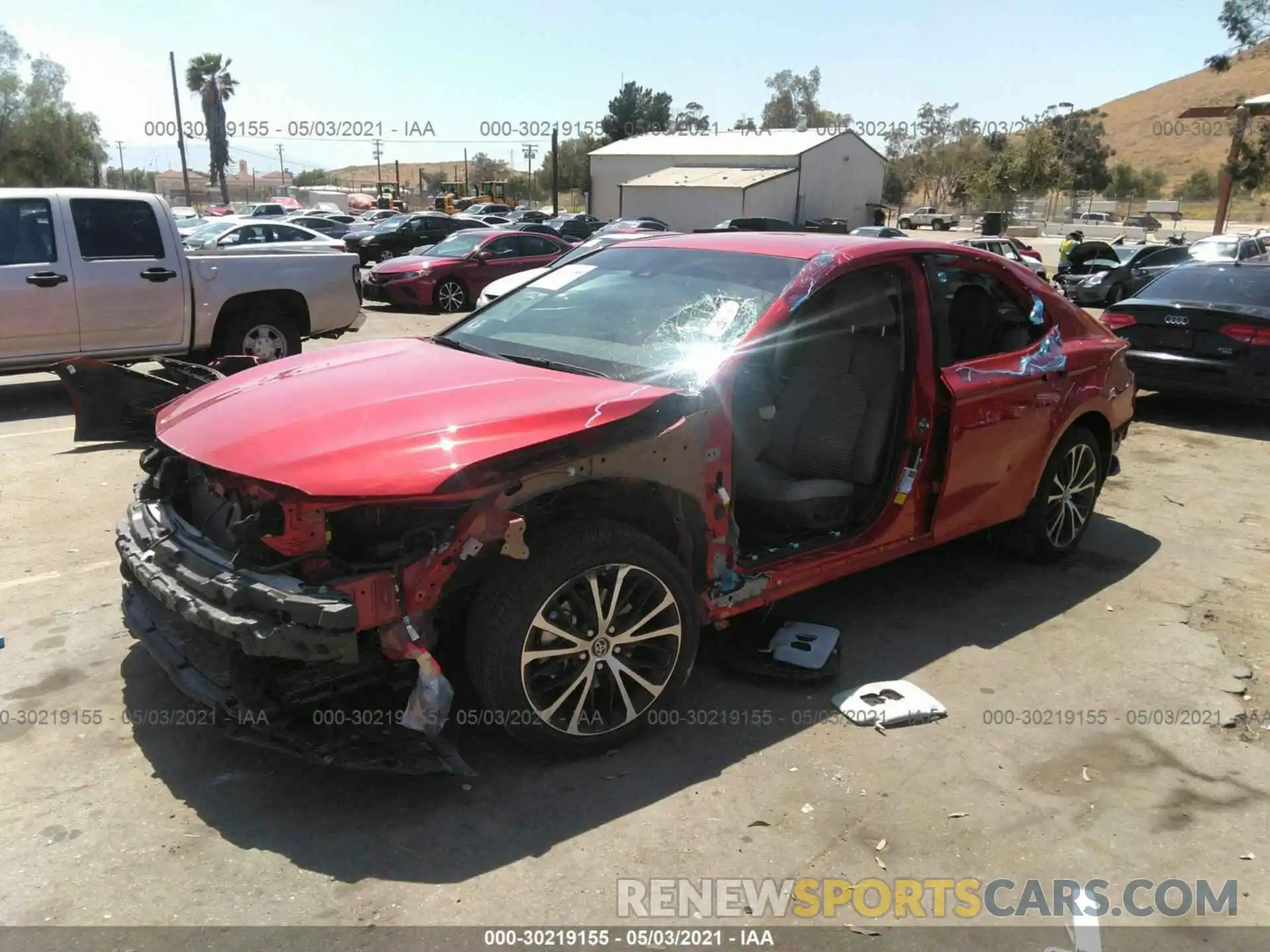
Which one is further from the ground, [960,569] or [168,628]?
[168,628]

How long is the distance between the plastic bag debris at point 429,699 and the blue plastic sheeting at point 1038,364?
2699 millimetres

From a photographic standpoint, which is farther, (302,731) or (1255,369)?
(1255,369)

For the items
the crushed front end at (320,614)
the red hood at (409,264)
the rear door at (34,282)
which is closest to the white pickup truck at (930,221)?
the red hood at (409,264)

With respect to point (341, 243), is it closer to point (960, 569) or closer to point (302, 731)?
point (960, 569)

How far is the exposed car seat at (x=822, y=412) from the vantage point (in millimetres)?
4055

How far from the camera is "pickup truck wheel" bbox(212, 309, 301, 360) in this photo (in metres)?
9.12

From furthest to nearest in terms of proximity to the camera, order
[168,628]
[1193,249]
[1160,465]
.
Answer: [1193,249] < [1160,465] < [168,628]

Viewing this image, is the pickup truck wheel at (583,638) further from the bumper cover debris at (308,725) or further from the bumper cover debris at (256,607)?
the bumper cover debris at (256,607)

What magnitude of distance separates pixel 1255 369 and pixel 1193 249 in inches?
529

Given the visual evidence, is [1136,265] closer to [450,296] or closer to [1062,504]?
[450,296]

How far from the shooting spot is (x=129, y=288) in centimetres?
830

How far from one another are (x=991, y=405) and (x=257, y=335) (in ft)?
24.2

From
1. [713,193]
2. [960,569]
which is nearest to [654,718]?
[960,569]

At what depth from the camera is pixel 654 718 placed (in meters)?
3.45
